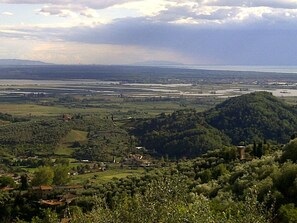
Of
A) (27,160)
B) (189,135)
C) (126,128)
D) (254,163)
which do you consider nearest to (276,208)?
(254,163)

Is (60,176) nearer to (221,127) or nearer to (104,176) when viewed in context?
(104,176)

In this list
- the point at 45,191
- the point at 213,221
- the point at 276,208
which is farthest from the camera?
the point at 45,191

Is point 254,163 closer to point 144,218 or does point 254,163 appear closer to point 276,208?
point 276,208

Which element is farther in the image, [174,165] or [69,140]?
[69,140]

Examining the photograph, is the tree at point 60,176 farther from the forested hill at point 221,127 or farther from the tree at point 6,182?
the forested hill at point 221,127

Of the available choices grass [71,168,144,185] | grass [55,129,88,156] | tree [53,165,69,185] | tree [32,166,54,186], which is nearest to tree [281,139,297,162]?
grass [71,168,144,185]

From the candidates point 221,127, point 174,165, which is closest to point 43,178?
point 174,165
